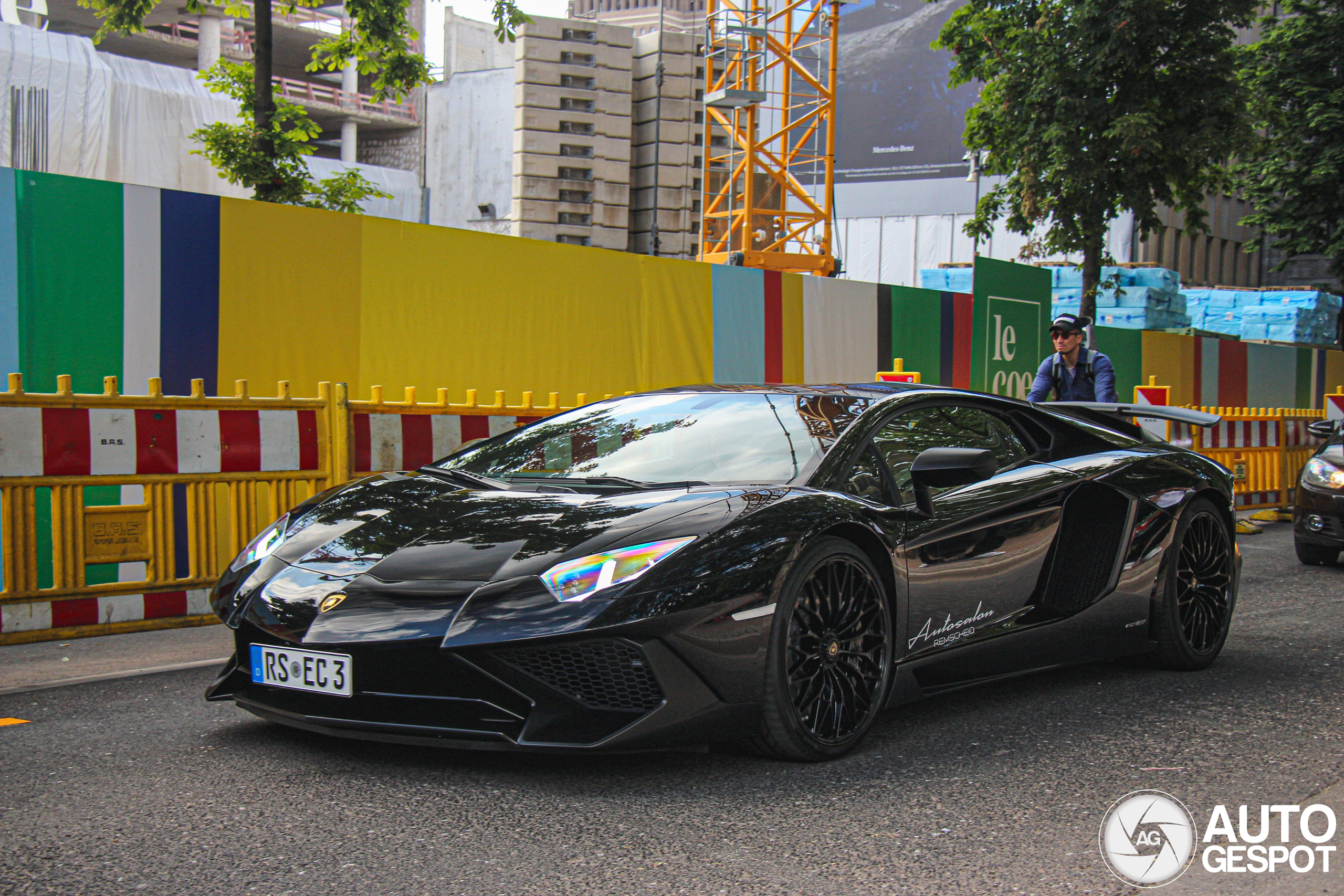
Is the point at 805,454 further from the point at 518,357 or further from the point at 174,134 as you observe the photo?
the point at 174,134

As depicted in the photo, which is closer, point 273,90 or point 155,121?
point 273,90

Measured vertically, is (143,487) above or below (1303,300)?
below

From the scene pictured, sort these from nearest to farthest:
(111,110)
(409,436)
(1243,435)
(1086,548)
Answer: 1. (1086,548)
2. (409,436)
3. (1243,435)
4. (111,110)

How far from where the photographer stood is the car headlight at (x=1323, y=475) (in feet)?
29.6

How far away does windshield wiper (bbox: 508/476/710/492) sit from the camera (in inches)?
153

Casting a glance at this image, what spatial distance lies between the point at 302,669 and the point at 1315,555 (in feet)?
27.2

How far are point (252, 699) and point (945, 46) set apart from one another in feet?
75.4

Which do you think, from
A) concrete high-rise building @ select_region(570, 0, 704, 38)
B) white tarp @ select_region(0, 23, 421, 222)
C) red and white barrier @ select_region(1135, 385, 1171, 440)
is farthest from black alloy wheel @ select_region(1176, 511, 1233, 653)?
concrete high-rise building @ select_region(570, 0, 704, 38)

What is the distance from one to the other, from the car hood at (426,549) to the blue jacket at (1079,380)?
5394 millimetres

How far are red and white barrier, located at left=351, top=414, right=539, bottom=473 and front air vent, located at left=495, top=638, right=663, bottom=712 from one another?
3.88 m

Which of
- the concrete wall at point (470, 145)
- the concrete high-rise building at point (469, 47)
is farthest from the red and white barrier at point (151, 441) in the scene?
the concrete high-rise building at point (469, 47)

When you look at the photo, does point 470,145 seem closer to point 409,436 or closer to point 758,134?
point 758,134

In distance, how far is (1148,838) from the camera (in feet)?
10.4

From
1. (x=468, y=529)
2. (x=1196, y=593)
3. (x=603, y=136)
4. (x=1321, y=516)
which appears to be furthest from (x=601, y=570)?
(x=603, y=136)
